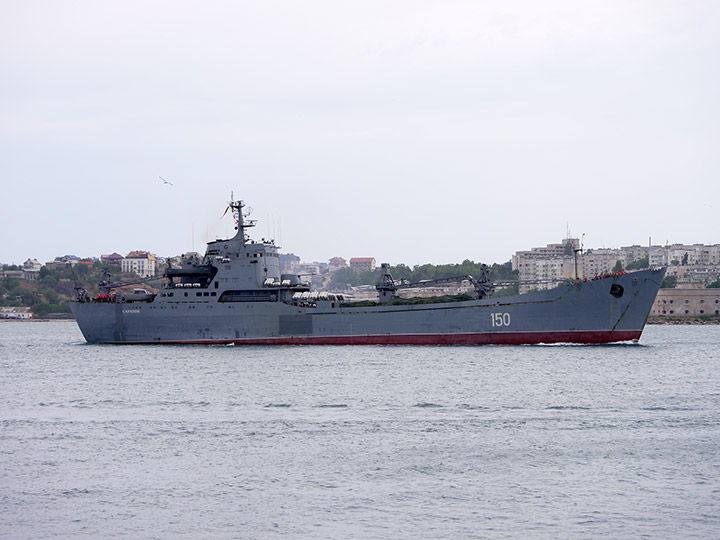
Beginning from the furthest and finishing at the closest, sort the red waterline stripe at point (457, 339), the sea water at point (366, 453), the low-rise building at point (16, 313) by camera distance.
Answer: the low-rise building at point (16, 313), the red waterline stripe at point (457, 339), the sea water at point (366, 453)

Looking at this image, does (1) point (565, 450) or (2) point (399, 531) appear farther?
(1) point (565, 450)

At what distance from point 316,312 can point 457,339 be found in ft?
30.5

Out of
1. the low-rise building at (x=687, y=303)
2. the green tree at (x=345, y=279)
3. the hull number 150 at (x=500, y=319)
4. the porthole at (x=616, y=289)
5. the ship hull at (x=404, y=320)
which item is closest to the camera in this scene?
the porthole at (x=616, y=289)

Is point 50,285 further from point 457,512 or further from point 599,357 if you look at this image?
point 457,512

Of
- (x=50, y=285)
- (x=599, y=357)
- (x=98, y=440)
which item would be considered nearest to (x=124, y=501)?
(x=98, y=440)

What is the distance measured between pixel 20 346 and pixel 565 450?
59280mm

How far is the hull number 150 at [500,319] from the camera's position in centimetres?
5034

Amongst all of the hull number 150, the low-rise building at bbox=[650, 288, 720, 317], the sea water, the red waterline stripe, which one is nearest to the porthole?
the red waterline stripe

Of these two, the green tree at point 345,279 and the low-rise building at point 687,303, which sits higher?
the green tree at point 345,279

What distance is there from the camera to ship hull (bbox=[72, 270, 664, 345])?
4903 cm

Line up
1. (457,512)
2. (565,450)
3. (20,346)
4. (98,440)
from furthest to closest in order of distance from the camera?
(20,346), (98,440), (565,450), (457,512)

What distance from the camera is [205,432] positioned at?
86.9ft

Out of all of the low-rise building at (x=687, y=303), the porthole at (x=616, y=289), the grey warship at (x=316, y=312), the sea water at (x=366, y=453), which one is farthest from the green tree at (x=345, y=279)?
the sea water at (x=366, y=453)

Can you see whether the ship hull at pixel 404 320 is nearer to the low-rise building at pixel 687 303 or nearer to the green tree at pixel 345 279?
the low-rise building at pixel 687 303
